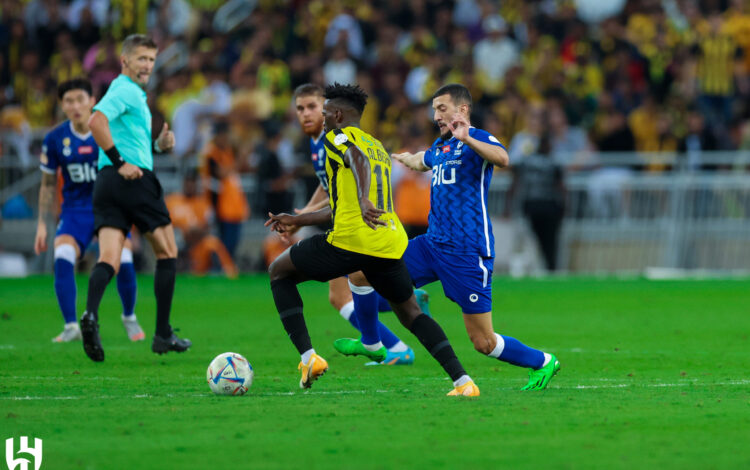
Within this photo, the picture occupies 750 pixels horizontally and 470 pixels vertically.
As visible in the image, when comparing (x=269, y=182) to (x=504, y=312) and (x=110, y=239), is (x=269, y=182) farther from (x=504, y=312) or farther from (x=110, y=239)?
(x=110, y=239)

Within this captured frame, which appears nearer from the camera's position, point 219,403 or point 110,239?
point 219,403

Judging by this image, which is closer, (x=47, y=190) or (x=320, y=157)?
(x=320, y=157)

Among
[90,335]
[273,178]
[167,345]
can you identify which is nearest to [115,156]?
[90,335]

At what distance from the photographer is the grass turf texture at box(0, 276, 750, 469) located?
19.2ft

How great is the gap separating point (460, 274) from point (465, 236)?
11.4 inches

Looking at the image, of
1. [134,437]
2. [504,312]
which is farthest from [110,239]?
[504,312]

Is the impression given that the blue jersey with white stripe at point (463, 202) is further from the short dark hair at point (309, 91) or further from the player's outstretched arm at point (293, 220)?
the short dark hair at point (309, 91)

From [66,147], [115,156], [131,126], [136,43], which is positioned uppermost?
[136,43]

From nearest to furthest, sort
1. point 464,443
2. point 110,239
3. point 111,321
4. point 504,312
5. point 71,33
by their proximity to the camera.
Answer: point 464,443, point 110,239, point 111,321, point 504,312, point 71,33

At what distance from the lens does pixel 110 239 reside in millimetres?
10344

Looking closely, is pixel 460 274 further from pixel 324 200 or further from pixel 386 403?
pixel 324 200

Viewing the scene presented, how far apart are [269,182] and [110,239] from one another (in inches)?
431

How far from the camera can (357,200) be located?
784cm

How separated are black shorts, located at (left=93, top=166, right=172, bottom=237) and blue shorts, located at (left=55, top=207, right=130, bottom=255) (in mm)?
1596
